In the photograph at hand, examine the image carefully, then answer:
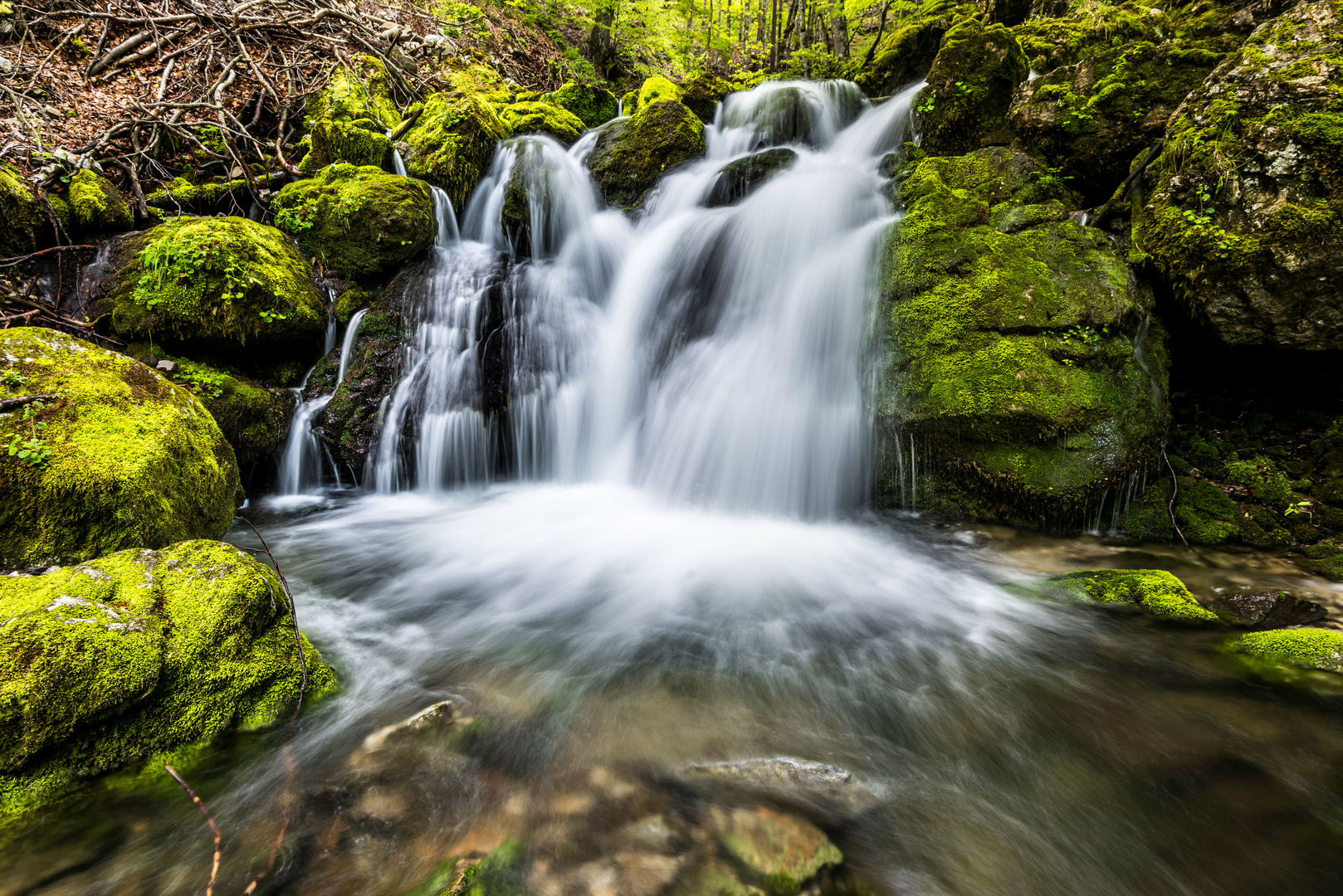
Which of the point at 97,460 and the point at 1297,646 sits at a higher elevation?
the point at 97,460

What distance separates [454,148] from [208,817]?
8.61 meters

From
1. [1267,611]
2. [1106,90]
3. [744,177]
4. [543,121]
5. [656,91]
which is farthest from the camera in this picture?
[656,91]

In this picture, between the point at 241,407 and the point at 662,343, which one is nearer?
the point at 241,407

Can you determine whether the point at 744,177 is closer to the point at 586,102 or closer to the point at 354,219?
the point at 354,219

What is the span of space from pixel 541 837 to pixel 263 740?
123cm

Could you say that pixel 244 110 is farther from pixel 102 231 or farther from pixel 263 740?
pixel 263 740

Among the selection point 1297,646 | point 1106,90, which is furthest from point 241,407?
point 1106,90

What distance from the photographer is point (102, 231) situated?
5.71 m

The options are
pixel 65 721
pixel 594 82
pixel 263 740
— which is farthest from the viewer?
pixel 594 82

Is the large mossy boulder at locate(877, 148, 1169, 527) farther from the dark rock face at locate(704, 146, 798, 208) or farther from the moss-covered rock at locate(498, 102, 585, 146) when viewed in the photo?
the moss-covered rock at locate(498, 102, 585, 146)

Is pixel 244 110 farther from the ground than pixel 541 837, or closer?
farther from the ground

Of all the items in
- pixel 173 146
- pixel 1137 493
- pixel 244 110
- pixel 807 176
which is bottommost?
pixel 1137 493

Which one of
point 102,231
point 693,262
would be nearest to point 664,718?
point 693,262

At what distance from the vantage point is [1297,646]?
2643 mm
